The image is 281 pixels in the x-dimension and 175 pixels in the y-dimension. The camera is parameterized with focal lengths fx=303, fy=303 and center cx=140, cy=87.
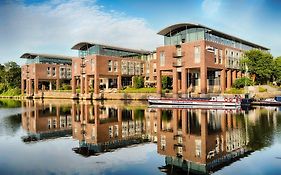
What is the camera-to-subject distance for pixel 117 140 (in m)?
21.1

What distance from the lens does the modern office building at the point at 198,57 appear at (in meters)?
61.3

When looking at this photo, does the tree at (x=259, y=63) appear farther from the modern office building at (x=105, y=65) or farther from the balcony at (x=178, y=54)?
the modern office building at (x=105, y=65)

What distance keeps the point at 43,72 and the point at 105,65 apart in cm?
3249

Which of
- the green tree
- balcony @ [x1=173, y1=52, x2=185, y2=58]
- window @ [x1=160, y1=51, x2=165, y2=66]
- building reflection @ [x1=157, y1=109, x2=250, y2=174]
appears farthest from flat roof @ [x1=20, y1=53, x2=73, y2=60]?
building reflection @ [x1=157, y1=109, x2=250, y2=174]

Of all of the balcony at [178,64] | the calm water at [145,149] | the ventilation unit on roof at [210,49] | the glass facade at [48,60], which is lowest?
the calm water at [145,149]

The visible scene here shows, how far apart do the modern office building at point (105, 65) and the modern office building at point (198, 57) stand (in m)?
19.8

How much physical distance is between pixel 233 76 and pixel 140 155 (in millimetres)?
61933

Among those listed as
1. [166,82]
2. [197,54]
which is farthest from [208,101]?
[166,82]

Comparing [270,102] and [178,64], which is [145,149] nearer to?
[270,102]

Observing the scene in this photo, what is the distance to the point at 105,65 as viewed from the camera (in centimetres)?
8344

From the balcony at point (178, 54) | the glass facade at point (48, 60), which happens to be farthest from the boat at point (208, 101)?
the glass facade at point (48, 60)

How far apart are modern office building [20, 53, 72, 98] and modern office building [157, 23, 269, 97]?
52.0m

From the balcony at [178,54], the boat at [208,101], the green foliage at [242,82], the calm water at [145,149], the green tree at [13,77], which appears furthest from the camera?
the green tree at [13,77]

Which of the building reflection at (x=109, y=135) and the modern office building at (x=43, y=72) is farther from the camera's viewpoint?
the modern office building at (x=43, y=72)
